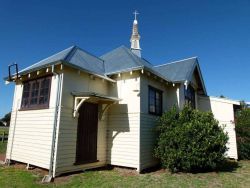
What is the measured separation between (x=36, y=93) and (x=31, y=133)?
5.49 feet

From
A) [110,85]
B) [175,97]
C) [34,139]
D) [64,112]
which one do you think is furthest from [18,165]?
[175,97]

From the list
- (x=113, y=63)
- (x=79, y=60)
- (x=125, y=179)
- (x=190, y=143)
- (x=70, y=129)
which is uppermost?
(x=113, y=63)

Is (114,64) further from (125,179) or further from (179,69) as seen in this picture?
(125,179)

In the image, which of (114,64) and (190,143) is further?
(114,64)

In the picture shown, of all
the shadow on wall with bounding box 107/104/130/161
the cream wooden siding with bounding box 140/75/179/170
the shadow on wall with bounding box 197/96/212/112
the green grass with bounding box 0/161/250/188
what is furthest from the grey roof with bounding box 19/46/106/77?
the shadow on wall with bounding box 197/96/212/112

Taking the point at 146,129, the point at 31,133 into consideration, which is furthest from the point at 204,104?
the point at 31,133

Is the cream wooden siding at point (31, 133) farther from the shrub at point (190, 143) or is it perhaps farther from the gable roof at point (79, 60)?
the shrub at point (190, 143)

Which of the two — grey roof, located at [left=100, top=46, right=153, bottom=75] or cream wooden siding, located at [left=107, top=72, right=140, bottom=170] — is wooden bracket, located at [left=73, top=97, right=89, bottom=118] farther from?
grey roof, located at [left=100, top=46, right=153, bottom=75]

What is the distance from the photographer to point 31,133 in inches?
338

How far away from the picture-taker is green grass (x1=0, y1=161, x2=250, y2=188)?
267 inches

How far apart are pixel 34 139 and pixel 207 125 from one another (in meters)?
7.03

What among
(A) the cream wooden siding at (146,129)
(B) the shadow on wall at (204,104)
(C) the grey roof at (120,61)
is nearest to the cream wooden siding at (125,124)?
(A) the cream wooden siding at (146,129)

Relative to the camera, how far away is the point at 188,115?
919 cm

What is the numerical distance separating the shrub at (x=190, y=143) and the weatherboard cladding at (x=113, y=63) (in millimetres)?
2507
